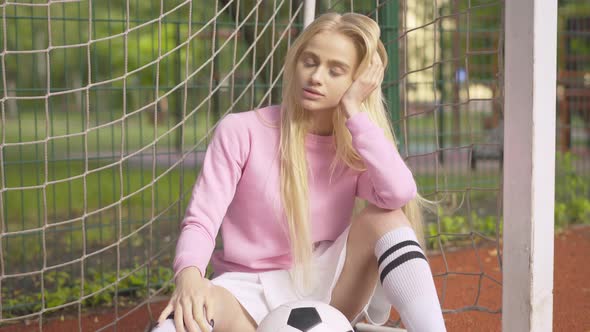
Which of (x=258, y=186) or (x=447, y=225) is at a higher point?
(x=258, y=186)

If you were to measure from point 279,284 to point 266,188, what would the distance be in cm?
28

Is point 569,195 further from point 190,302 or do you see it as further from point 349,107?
point 190,302

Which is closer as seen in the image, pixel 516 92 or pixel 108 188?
pixel 516 92

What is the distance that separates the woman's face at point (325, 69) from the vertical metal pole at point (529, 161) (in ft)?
1.48

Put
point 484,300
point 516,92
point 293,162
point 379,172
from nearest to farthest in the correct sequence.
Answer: point 516,92 → point 379,172 → point 293,162 → point 484,300

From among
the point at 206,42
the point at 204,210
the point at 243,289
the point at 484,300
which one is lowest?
the point at 484,300

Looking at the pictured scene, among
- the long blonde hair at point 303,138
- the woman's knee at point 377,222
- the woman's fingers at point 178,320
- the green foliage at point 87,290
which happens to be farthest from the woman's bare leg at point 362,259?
the green foliage at point 87,290

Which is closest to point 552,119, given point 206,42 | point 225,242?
point 225,242

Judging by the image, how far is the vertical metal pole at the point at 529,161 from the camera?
1853 mm

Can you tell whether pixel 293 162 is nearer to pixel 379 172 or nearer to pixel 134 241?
pixel 379 172

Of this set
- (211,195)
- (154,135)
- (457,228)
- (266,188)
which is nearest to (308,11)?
(154,135)

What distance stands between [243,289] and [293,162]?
0.39 m

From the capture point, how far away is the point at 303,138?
7.34 feet

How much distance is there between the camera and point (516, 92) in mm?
1893
